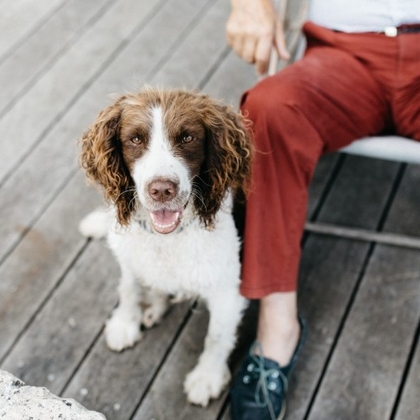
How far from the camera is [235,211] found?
2082 millimetres

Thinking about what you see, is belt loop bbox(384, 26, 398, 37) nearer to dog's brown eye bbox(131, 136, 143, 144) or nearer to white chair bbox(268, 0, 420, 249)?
white chair bbox(268, 0, 420, 249)

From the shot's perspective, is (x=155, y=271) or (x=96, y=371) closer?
(x=155, y=271)

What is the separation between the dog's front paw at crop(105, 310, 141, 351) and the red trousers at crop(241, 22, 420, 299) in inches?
17.3

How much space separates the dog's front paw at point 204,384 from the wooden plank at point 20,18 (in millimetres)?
1869

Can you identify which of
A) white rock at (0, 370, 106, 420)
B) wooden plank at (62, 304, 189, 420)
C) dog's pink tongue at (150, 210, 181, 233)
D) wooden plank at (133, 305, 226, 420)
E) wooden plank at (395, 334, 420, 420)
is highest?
dog's pink tongue at (150, 210, 181, 233)

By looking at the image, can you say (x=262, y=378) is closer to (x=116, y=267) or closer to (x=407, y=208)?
(x=116, y=267)

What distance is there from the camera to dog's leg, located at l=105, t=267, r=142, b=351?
233 cm

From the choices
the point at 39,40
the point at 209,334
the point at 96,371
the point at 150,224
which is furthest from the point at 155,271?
the point at 39,40

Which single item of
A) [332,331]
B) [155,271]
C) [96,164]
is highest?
[96,164]

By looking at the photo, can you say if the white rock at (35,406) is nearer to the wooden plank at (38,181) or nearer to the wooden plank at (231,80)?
the wooden plank at (38,181)

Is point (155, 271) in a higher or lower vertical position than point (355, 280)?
higher

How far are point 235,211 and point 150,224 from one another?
0.28 metres

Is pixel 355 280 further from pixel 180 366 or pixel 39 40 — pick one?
pixel 39 40

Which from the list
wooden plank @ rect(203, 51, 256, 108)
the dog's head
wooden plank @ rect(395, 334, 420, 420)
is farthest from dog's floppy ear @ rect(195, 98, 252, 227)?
wooden plank @ rect(203, 51, 256, 108)
